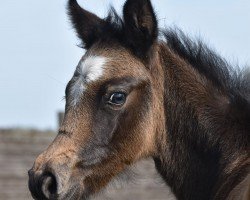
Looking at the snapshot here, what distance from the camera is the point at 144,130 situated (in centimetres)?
702

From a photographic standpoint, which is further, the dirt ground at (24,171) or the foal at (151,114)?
the dirt ground at (24,171)

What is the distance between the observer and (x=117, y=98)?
6.89 meters

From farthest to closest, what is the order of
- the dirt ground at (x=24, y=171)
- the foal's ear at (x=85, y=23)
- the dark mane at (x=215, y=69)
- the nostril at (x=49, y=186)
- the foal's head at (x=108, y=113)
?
the dirt ground at (x=24, y=171), the foal's ear at (x=85, y=23), the dark mane at (x=215, y=69), the foal's head at (x=108, y=113), the nostril at (x=49, y=186)

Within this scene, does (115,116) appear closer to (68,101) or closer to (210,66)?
(68,101)

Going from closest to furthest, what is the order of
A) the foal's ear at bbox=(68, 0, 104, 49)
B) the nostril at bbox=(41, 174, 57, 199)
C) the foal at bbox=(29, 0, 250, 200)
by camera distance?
the nostril at bbox=(41, 174, 57, 199), the foal at bbox=(29, 0, 250, 200), the foal's ear at bbox=(68, 0, 104, 49)

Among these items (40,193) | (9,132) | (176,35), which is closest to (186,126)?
(176,35)

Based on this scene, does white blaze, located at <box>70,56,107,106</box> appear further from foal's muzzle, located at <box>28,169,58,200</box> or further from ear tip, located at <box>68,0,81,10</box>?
ear tip, located at <box>68,0,81,10</box>

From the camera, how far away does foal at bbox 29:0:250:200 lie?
6.77 meters

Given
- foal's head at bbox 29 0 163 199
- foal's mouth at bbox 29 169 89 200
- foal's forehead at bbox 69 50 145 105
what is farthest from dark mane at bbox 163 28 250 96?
foal's mouth at bbox 29 169 89 200

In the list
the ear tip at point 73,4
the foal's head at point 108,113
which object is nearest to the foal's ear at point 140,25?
the foal's head at point 108,113

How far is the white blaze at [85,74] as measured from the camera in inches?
269

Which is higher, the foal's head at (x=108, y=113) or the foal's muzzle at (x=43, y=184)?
the foal's head at (x=108, y=113)

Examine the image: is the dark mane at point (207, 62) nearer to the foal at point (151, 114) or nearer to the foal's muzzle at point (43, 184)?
the foal at point (151, 114)

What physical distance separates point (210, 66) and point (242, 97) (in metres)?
0.41
